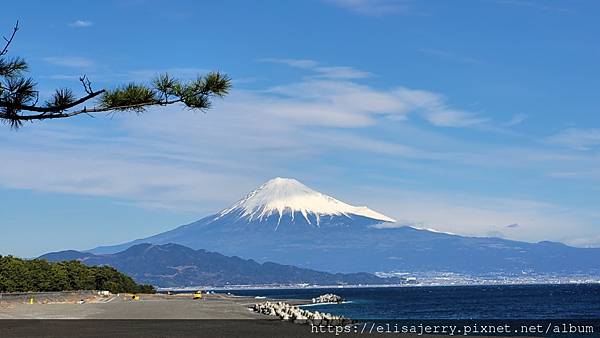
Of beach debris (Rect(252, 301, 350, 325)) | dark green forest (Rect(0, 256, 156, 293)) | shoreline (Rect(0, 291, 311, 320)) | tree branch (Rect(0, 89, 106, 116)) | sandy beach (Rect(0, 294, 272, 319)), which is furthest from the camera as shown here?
dark green forest (Rect(0, 256, 156, 293))

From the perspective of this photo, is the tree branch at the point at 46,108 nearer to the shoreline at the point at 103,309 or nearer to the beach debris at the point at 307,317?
the beach debris at the point at 307,317

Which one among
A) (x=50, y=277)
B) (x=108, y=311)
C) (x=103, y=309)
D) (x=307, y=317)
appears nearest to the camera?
(x=307, y=317)

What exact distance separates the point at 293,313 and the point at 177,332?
17718 millimetres

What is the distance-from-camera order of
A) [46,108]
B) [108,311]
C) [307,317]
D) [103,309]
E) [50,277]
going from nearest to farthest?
[46,108] → [307,317] → [108,311] → [103,309] → [50,277]

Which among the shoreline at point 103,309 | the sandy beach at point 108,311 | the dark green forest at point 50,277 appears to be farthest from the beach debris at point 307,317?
the dark green forest at point 50,277

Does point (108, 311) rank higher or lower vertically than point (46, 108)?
lower

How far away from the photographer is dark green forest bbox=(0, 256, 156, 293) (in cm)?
9262

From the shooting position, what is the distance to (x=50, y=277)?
336ft

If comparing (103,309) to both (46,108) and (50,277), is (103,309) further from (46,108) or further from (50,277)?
(46,108)

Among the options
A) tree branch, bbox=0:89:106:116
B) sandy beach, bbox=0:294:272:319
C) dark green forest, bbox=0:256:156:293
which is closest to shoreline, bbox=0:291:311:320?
sandy beach, bbox=0:294:272:319

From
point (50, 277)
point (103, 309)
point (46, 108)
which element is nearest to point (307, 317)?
point (103, 309)

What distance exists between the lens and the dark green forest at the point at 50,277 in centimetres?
9262

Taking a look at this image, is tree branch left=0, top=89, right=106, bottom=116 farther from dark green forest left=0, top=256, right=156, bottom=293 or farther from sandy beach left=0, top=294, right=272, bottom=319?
dark green forest left=0, top=256, right=156, bottom=293

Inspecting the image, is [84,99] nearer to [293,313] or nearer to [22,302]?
[293,313]
